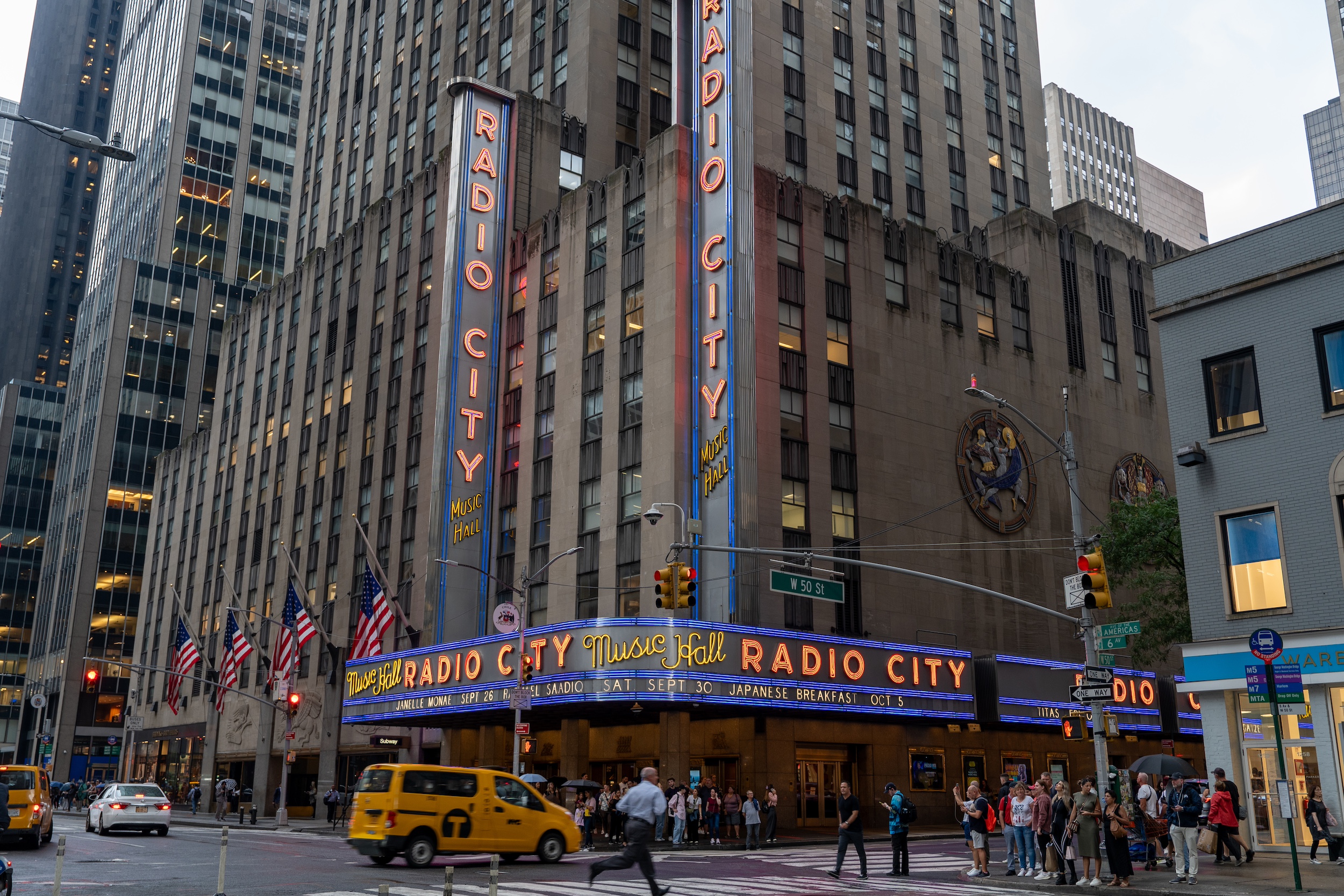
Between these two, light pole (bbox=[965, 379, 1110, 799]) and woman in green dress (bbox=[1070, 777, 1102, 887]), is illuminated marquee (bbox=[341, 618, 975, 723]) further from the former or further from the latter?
woman in green dress (bbox=[1070, 777, 1102, 887])

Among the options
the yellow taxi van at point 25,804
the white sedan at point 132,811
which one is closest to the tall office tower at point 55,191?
the white sedan at point 132,811

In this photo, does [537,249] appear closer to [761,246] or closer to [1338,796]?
[761,246]

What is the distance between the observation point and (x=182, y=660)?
59844mm

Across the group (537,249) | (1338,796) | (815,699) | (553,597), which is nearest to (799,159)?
(537,249)

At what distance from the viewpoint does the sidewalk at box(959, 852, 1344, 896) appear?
768 inches

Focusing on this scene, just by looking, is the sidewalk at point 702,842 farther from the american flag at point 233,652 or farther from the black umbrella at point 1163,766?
the black umbrella at point 1163,766

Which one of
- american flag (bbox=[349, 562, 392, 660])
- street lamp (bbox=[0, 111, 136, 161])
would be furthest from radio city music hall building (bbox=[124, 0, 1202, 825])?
street lamp (bbox=[0, 111, 136, 161])

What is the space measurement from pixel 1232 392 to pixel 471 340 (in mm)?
38462

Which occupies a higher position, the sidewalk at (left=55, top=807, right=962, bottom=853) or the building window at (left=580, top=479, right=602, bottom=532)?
the building window at (left=580, top=479, right=602, bottom=532)

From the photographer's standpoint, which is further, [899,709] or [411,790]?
[899,709]

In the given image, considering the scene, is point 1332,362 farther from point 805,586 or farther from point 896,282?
point 896,282

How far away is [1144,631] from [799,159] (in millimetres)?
31034

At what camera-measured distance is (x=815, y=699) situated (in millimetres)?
43344

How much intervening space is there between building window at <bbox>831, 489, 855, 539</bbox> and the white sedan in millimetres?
27641
